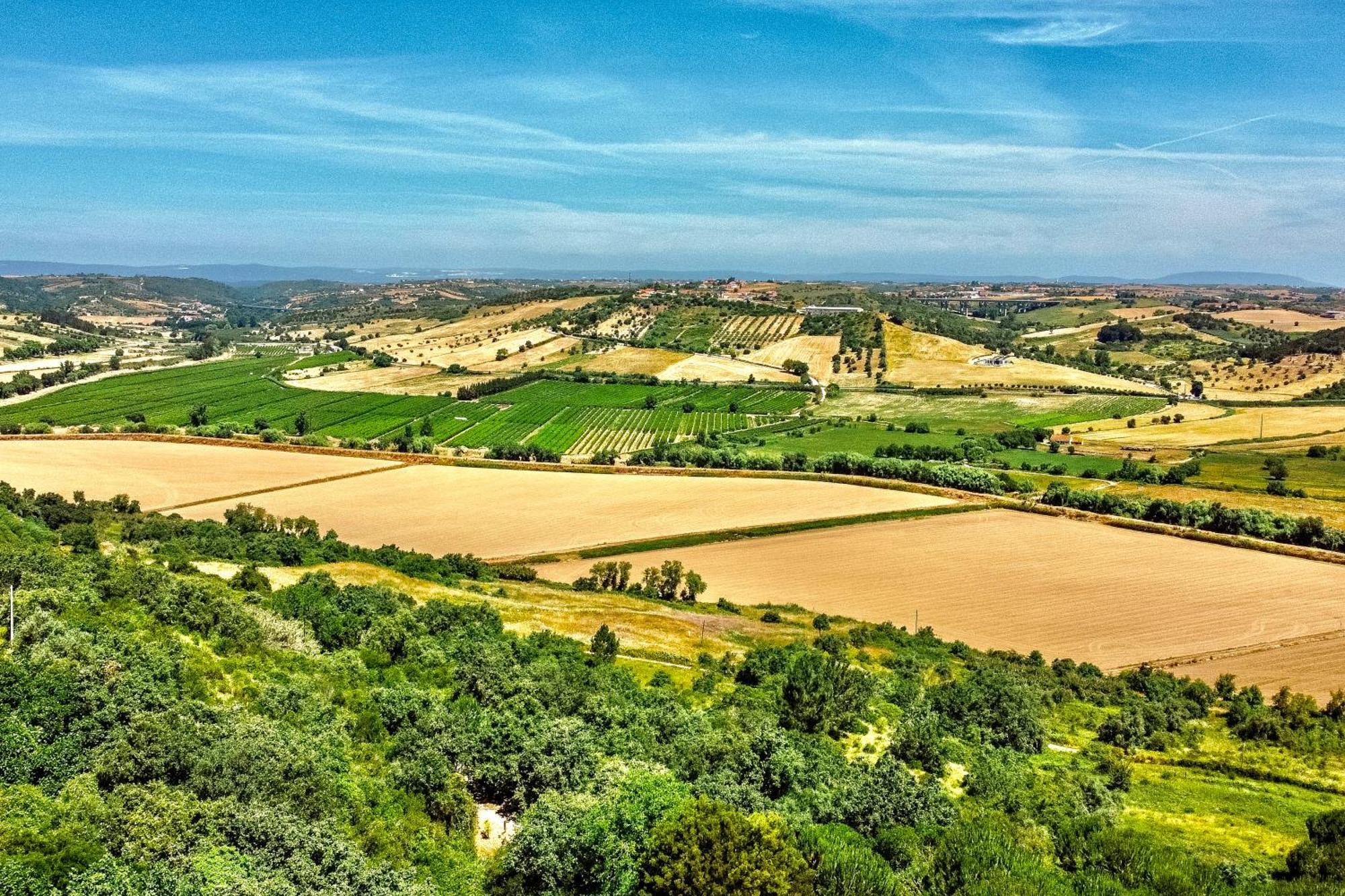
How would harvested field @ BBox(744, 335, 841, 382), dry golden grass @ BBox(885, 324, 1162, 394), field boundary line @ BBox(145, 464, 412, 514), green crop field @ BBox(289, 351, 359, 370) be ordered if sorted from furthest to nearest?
green crop field @ BBox(289, 351, 359, 370) → harvested field @ BBox(744, 335, 841, 382) → dry golden grass @ BBox(885, 324, 1162, 394) → field boundary line @ BBox(145, 464, 412, 514)

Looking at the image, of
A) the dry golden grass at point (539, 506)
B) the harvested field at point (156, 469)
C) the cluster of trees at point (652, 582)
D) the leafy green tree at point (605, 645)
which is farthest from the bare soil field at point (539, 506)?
the leafy green tree at point (605, 645)

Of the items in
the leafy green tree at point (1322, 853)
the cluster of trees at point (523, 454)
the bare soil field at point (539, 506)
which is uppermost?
the leafy green tree at point (1322, 853)

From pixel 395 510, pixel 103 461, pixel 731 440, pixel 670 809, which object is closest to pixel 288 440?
pixel 103 461

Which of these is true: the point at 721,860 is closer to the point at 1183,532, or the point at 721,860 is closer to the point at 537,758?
the point at 537,758

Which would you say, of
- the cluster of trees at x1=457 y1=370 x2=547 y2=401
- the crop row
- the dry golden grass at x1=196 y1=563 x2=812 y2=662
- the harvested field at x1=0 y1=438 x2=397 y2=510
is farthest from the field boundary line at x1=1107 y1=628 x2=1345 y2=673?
the cluster of trees at x1=457 y1=370 x2=547 y2=401

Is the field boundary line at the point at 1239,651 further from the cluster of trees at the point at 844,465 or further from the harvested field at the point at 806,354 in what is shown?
the harvested field at the point at 806,354

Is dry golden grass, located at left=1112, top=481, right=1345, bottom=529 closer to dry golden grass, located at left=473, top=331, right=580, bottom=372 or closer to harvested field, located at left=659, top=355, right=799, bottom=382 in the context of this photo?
harvested field, located at left=659, top=355, right=799, bottom=382
